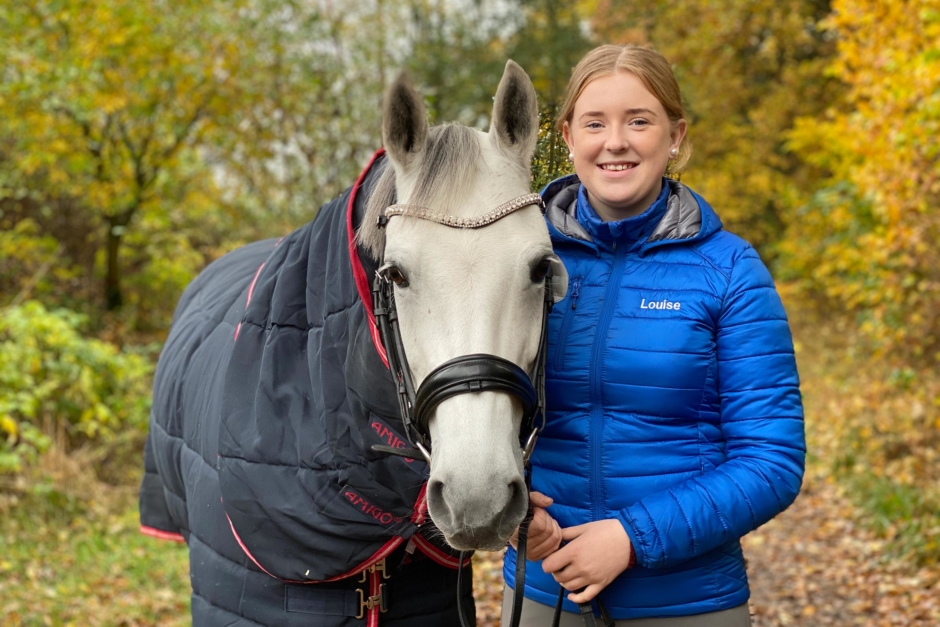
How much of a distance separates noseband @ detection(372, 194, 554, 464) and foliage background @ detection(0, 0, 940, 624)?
0.60 meters

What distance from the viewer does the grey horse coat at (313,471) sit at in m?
1.79

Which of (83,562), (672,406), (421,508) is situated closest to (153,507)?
(83,562)

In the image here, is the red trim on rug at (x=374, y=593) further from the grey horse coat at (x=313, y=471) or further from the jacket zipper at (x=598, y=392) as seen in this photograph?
the jacket zipper at (x=598, y=392)

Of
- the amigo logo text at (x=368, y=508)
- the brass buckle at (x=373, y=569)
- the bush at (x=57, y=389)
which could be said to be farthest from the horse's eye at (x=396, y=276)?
the bush at (x=57, y=389)

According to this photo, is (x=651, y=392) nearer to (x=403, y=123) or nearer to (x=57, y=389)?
(x=403, y=123)

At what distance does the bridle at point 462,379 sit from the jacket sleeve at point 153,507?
88.7 inches

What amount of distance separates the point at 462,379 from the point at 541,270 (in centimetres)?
31

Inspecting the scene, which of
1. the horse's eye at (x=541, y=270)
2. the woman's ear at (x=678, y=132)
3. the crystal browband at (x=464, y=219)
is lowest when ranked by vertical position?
the horse's eye at (x=541, y=270)

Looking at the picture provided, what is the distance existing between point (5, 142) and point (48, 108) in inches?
40.4

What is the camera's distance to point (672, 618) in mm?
1729

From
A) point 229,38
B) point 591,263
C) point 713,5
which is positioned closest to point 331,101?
point 229,38

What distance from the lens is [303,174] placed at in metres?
9.57

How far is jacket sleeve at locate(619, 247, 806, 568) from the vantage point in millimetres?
1603

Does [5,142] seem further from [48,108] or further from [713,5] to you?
[713,5]
